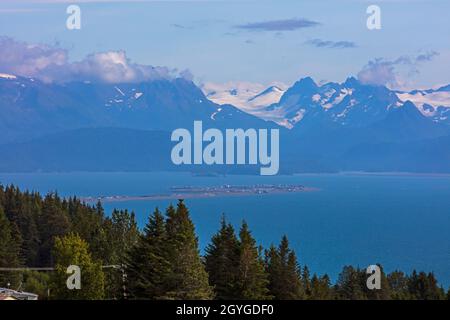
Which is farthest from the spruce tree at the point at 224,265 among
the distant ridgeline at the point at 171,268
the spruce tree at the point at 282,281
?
the spruce tree at the point at 282,281

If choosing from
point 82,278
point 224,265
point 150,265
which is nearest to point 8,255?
point 82,278

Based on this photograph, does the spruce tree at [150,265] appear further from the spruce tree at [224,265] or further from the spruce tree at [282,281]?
the spruce tree at [282,281]

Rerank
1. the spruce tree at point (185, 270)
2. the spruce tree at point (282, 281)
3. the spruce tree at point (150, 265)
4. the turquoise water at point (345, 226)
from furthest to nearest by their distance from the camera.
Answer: the turquoise water at point (345, 226), the spruce tree at point (282, 281), the spruce tree at point (150, 265), the spruce tree at point (185, 270)

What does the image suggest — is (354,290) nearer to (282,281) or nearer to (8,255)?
(282,281)

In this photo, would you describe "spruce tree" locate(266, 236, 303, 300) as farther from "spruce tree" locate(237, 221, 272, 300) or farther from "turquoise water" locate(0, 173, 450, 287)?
"turquoise water" locate(0, 173, 450, 287)

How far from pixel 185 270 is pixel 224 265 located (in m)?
3.68

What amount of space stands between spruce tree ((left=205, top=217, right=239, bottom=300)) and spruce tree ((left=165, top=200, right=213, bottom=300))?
80.4 inches

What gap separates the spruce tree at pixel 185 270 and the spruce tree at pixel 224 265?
2042 millimetres

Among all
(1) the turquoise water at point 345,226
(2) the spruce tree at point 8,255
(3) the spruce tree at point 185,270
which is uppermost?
(1) the turquoise water at point 345,226

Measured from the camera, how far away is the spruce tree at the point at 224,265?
28172 millimetres

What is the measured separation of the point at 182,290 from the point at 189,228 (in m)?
2.26
